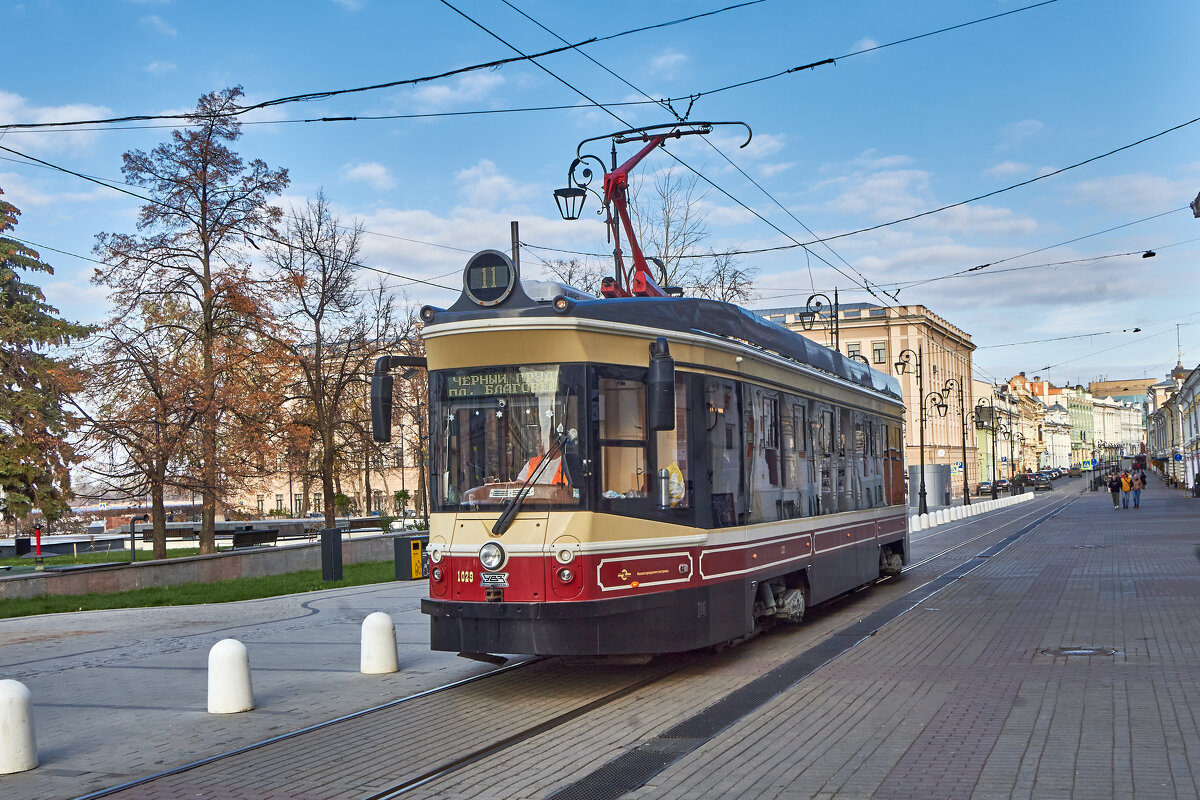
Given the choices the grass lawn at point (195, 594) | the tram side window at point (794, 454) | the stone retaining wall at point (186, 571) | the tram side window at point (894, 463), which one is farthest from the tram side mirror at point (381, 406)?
the stone retaining wall at point (186, 571)

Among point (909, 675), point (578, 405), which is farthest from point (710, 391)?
point (909, 675)

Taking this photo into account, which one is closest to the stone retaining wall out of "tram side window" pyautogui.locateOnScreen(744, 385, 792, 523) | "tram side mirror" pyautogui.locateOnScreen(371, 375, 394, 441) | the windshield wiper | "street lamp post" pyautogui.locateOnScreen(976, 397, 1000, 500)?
"tram side mirror" pyautogui.locateOnScreen(371, 375, 394, 441)

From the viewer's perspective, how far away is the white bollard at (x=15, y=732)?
7855mm

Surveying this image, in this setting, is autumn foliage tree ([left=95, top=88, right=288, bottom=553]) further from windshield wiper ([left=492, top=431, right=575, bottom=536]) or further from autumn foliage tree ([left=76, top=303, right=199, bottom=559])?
windshield wiper ([left=492, top=431, right=575, bottom=536])

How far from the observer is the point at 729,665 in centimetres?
1105

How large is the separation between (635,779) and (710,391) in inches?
178

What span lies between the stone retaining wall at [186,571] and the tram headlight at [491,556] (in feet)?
45.9

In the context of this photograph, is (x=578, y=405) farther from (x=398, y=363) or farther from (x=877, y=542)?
(x=877, y=542)

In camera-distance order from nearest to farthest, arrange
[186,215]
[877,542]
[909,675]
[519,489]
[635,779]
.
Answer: [635,779], [519,489], [909,675], [877,542], [186,215]

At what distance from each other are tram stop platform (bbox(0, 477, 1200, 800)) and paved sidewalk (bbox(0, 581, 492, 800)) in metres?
0.04

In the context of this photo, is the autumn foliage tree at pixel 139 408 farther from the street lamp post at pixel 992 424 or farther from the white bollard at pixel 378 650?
the street lamp post at pixel 992 424

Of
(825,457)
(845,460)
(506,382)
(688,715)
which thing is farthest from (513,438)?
(845,460)

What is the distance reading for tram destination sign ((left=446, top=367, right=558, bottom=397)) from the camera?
9523 mm

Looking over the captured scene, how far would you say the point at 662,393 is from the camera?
926cm
